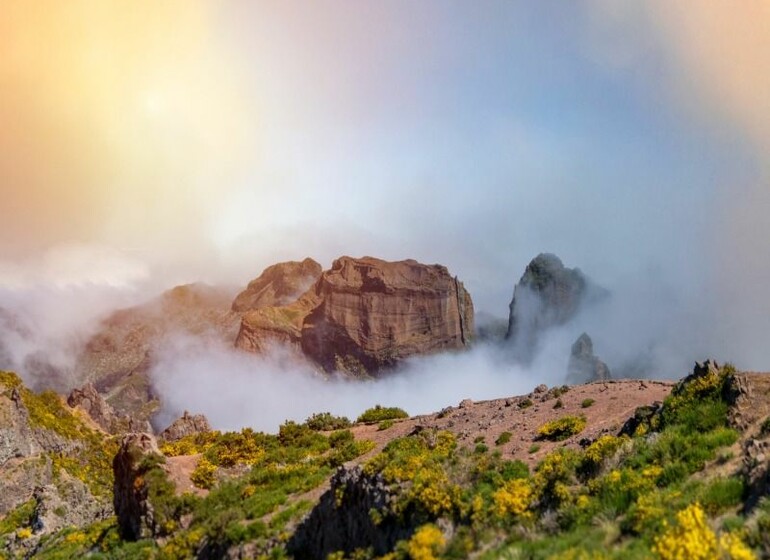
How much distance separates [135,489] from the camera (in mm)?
30375

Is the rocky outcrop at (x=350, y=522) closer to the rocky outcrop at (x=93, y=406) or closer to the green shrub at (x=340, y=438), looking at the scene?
the green shrub at (x=340, y=438)

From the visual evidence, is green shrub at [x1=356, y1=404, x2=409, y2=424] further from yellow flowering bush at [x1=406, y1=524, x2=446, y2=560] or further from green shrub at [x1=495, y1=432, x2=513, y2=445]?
yellow flowering bush at [x1=406, y1=524, x2=446, y2=560]

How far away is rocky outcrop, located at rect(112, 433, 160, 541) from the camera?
28859 millimetres

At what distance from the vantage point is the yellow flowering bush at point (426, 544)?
1494 centimetres

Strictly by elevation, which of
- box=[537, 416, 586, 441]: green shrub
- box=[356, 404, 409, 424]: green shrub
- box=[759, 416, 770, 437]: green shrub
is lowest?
box=[759, 416, 770, 437]: green shrub

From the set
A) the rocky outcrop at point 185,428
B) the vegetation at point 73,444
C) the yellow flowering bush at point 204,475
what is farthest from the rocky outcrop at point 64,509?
the rocky outcrop at point 185,428

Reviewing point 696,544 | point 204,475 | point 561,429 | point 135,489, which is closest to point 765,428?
point 696,544

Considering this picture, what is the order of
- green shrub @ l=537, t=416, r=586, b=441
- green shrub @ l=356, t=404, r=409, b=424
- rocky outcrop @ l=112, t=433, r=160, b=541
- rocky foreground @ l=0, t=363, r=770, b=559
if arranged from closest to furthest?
rocky foreground @ l=0, t=363, r=770, b=559 < rocky outcrop @ l=112, t=433, r=160, b=541 < green shrub @ l=537, t=416, r=586, b=441 < green shrub @ l=356, t=404, r=409, b=424

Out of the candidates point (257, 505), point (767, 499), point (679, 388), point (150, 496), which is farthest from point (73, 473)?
point (767, 499)

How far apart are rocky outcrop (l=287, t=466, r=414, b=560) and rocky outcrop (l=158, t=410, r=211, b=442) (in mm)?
75245

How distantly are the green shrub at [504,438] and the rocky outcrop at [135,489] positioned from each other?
17890 millimetres

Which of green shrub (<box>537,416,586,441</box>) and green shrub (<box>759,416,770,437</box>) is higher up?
green shrub (<box>537,416,586,441</box>)

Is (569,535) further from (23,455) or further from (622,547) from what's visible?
(23,455)

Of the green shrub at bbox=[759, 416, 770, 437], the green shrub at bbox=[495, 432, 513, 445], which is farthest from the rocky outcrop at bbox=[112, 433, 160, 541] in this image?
the green shrub at bbox=[759, 416, 770, 437]
